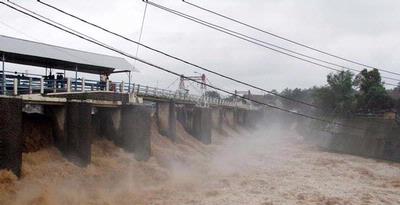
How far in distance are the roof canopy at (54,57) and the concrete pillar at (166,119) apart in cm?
579

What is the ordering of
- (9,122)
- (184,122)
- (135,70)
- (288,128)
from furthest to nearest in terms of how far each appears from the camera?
(288,128) < (184,122) < (135,70) < (9,122)

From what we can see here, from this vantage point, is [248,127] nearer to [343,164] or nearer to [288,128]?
[288,128]

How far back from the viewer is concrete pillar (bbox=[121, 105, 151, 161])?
27641 millimetres

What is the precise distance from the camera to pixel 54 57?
89.6 ft

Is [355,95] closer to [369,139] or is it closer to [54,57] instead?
[369,139]

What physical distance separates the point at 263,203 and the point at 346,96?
41.5 meters

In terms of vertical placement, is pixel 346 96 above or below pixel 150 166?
above

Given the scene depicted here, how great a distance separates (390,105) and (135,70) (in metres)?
31.6

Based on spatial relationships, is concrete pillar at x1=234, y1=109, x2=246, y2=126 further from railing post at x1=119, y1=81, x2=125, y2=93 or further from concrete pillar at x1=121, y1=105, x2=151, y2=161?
concrete pillar at x1=121, y1=105, x2=151, y2=161

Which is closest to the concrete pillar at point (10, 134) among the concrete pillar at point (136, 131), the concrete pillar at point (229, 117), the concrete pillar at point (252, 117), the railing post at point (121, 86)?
the concrete pillar at point (136, 131)

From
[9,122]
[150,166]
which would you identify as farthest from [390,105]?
[9,122]

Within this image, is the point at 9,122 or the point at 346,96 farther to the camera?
the point at 346,96

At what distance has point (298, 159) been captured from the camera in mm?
40500

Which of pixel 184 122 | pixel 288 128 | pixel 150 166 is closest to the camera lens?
pixel 150 166
